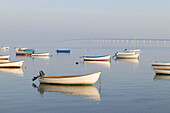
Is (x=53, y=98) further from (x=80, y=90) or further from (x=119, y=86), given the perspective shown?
(x=119, y=86)

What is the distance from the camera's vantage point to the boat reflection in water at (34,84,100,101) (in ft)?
106

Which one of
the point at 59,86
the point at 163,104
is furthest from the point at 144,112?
the point at 59,86

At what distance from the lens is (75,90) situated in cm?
3525

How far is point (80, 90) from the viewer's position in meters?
35.2

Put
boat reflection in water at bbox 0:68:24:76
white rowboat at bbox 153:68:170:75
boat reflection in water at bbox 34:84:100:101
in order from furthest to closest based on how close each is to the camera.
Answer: boat reflection in water at bbox 0:68:24:76, white rowboat at bbox 153:68:170:75, boat reflection in water at bbox 34:84:100:101

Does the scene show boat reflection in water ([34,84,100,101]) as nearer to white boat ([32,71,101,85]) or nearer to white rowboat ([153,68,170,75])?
white boat ([32,71,101,85])

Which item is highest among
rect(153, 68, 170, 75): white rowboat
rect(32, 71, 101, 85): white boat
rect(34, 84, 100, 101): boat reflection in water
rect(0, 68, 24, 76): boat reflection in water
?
rect(32, 71, 101, 85): white boat

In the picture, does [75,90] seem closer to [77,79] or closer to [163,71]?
[77,79]

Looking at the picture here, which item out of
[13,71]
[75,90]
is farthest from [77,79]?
[13,71]

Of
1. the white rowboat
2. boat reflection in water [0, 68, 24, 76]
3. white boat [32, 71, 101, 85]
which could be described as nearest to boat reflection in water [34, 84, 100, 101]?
white boat [32, 71, 101, 85]

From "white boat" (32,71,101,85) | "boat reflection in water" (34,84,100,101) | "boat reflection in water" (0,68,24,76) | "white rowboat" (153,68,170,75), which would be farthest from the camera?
"boat reflection in water" (0,68,24,76)

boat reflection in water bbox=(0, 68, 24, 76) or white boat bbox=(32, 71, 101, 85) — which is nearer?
white boat bbox=(32, 71, 101, 85)

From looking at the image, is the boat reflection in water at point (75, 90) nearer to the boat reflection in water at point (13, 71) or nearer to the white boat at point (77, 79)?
the white boat at point (77, 79)

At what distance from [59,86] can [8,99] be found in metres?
9.36
